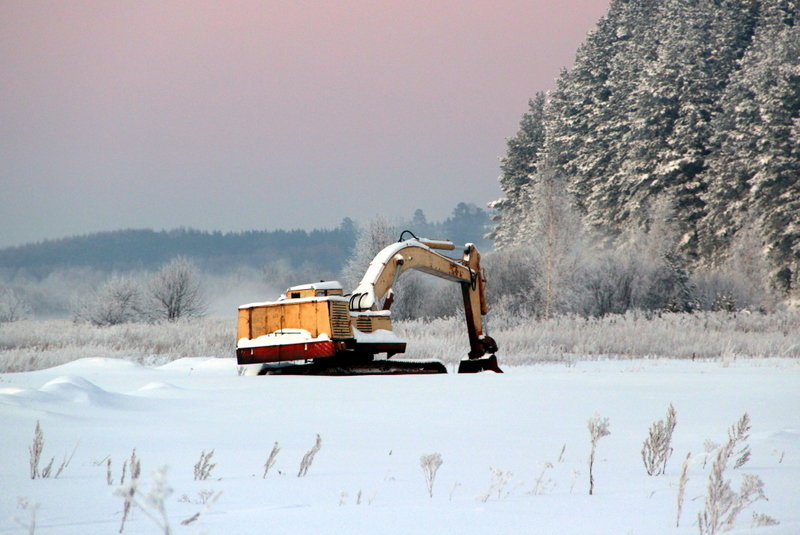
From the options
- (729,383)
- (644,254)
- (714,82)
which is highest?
(714,82)

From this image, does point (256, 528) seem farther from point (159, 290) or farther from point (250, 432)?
point (159, 290)

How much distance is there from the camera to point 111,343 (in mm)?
21328

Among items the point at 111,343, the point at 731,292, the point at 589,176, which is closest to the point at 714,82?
the point at 589,176

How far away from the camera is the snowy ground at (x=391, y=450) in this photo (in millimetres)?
3367

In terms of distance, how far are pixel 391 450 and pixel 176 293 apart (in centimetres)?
3284

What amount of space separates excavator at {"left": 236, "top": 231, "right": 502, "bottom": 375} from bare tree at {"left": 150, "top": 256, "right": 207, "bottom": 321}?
2576 centimetres

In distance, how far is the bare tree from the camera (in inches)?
1438

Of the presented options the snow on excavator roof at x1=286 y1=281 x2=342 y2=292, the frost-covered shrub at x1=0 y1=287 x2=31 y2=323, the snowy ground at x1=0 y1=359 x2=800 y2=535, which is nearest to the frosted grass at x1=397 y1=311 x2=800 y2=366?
the snow on excavator roof at x1=286 y1=281 x2=342 y2=292

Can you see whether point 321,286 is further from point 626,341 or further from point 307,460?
point 626,341

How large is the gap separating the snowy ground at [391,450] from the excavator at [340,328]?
30.1 inches

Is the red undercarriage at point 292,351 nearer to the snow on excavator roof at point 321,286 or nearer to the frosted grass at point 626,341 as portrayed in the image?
the snow on excavator roof at point 321,286

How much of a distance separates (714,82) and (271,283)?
3716cm

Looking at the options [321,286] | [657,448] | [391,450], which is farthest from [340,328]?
[657,448]

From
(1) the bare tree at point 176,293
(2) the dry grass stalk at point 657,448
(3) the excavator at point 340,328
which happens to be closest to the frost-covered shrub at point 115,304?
(1) the bare tree at point 176,293
